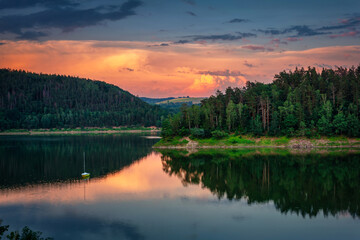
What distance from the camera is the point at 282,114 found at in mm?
101688

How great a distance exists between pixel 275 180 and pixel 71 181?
3126 cm

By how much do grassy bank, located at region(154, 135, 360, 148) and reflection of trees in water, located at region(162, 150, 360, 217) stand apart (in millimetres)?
15877

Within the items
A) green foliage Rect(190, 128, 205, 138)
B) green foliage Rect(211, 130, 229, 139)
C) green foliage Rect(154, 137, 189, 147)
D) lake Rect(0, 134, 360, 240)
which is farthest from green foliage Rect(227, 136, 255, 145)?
lake Rect(0, 134, 360, 240)

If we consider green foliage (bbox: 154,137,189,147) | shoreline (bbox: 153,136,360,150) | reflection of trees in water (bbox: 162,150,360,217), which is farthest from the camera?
green foliage (bbox: 154,137,189,147)

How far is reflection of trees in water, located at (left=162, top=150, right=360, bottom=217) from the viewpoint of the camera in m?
38.7

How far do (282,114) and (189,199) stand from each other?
221 ft

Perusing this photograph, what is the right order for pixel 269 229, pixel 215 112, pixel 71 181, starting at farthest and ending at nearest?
1. pixel 215 112
2. pixel 71 181
3. pixel 269 229

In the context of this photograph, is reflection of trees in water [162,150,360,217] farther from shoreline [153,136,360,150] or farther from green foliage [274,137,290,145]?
green foliage [274,137,290,145]

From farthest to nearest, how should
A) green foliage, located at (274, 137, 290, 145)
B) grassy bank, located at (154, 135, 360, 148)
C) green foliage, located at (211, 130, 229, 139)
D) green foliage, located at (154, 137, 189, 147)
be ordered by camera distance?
green foliage, located at (154, 137, 189, 147), green foliage, located at (211, 130, 229, 139), green foliage, located at (274, 137, 290, 145), grassy bank, located at (154, 135, 360, 148)

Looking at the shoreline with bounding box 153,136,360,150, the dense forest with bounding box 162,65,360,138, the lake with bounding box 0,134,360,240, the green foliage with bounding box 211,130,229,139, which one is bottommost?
the lake with bounding box 0,134,360,240

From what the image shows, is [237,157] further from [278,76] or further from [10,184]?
[278,76]

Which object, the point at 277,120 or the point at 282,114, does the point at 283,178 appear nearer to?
the point at 277,120

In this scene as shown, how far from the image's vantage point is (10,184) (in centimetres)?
5044

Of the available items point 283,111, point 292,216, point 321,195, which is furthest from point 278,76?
point 292,216
